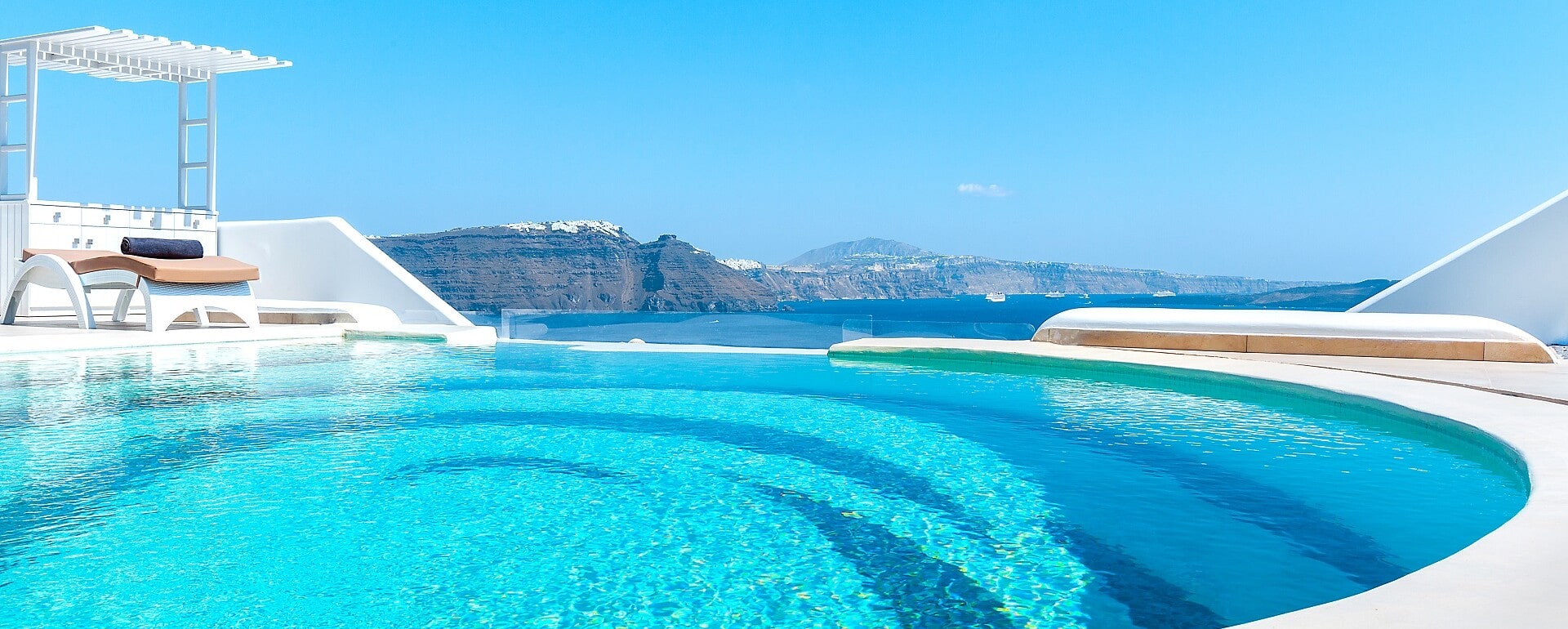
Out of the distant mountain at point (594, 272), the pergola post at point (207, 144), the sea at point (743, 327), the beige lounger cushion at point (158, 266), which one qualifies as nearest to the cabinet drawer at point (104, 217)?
the pergola post at point (207, 144)

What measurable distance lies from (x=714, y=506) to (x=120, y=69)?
15.3 m

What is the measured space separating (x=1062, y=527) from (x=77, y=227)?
15.5 meters

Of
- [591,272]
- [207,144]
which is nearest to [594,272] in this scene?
[591,272]

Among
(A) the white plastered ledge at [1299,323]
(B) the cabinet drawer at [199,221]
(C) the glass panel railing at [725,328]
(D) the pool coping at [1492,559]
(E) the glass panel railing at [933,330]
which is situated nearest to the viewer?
(D) the pool coping at [1492,559]

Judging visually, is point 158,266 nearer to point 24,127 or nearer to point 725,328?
point 24,127

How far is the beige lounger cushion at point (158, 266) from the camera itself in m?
11.2

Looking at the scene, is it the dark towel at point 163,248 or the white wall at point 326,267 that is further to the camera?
the white wall at point 326,267

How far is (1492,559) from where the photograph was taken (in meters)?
2.48

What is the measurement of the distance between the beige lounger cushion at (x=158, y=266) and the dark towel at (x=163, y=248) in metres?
0.12

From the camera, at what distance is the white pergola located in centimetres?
1302

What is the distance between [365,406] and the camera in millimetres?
6922

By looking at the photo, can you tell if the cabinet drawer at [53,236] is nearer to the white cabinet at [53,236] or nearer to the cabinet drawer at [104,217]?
the white cabinet at [53,236]

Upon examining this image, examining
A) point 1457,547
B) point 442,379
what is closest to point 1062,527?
point 1457,547

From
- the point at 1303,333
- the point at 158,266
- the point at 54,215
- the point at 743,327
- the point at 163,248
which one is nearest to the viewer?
the point at 1303,333
